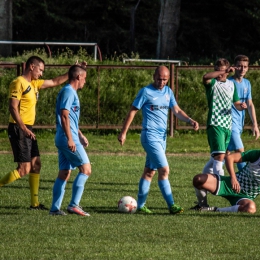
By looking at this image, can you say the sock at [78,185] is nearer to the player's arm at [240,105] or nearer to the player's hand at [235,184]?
the player's hand at [235,184]

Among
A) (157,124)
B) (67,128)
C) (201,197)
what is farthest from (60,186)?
(201,197)

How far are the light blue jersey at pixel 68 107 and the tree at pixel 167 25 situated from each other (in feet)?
71.5

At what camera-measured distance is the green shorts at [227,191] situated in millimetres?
11555

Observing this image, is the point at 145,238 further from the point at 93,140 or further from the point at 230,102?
the point at 93,140

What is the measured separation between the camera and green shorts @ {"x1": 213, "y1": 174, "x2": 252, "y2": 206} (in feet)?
37.9

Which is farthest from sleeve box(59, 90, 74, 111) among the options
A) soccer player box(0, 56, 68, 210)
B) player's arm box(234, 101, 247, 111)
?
player's arm box(234, 101, 247, 111)

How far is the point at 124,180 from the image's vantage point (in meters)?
15.7

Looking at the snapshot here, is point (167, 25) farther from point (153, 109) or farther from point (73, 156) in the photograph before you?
point (73, 156)

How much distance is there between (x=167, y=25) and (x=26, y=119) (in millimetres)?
21258

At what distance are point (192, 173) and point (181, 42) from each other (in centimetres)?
2645

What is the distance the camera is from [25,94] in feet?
39.3

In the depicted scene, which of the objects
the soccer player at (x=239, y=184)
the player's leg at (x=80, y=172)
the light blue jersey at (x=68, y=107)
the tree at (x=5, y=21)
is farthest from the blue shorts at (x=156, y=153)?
the tree at (x=5, y=21)

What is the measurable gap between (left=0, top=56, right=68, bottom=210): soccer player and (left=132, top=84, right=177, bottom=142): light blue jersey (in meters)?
1.22

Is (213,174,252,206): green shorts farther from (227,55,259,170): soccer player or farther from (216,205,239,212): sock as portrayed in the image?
(227,55,259,170): soccer player
